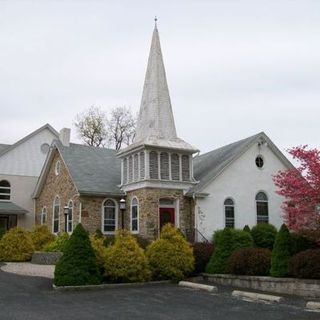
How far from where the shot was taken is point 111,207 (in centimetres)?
2689

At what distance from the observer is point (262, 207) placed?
2720cm

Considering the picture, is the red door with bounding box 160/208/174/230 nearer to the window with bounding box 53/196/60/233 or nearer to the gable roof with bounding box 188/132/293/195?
the gable roof with bounding box 188/132/293/195

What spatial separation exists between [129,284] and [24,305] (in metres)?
5.02

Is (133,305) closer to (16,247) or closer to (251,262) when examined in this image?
(251,262)

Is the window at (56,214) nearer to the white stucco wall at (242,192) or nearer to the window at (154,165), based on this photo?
the window at (154,165)

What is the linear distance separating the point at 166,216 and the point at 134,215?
178cm

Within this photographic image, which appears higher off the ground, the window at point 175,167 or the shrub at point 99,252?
the window at point 175,167

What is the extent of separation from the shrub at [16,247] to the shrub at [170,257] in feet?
29.7

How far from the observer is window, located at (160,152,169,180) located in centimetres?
2500

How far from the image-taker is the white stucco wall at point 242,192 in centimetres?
2531

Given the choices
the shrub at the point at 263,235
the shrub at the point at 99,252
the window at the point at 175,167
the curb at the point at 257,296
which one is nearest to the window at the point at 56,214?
the window at the point at 175,167

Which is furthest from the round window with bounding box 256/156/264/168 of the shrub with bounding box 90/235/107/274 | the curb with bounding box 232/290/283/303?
the curb with bounding box 232/290/283/303

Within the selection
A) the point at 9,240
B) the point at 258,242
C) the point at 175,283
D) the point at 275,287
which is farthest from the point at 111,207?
the point at 275,287

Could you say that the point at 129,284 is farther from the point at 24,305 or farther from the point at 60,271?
the point at 24,305
